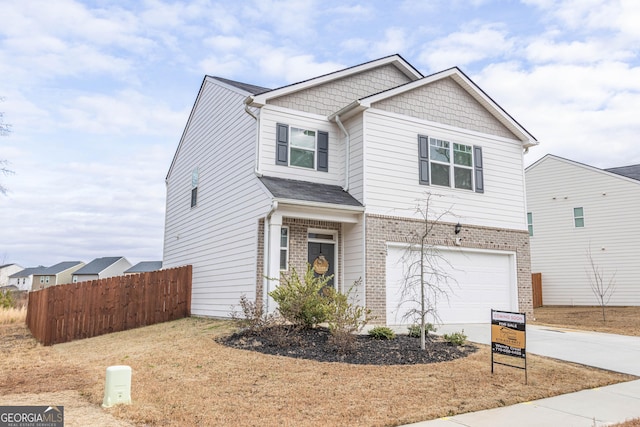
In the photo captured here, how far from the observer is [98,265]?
68000mm

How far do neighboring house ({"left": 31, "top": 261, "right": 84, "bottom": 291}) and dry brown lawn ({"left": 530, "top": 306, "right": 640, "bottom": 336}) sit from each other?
65.4 meters

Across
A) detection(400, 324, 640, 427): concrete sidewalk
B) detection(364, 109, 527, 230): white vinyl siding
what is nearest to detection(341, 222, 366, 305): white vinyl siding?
detection(364, 109, 527, 230): white vinyl siding

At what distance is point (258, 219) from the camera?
1323cm

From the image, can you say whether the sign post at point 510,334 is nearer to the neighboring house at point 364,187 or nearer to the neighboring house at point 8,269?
the neighboring house at point 364,187

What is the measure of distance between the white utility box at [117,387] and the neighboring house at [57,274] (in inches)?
2791

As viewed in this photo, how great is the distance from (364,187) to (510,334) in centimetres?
677

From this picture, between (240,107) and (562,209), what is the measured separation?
18.2m

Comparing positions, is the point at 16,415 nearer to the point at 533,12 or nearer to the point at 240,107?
the point at 240,107

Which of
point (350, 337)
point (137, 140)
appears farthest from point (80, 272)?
point (350, 337)

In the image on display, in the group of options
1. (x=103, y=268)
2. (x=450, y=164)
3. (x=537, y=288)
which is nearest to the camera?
(x=450, y=164)

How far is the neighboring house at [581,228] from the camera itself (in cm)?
2309

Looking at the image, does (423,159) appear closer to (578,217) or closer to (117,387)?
(117,387)

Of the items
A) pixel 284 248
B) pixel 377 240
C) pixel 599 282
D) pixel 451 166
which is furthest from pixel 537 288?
pixel 284 248

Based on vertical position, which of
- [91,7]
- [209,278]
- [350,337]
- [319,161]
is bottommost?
[350,337]
